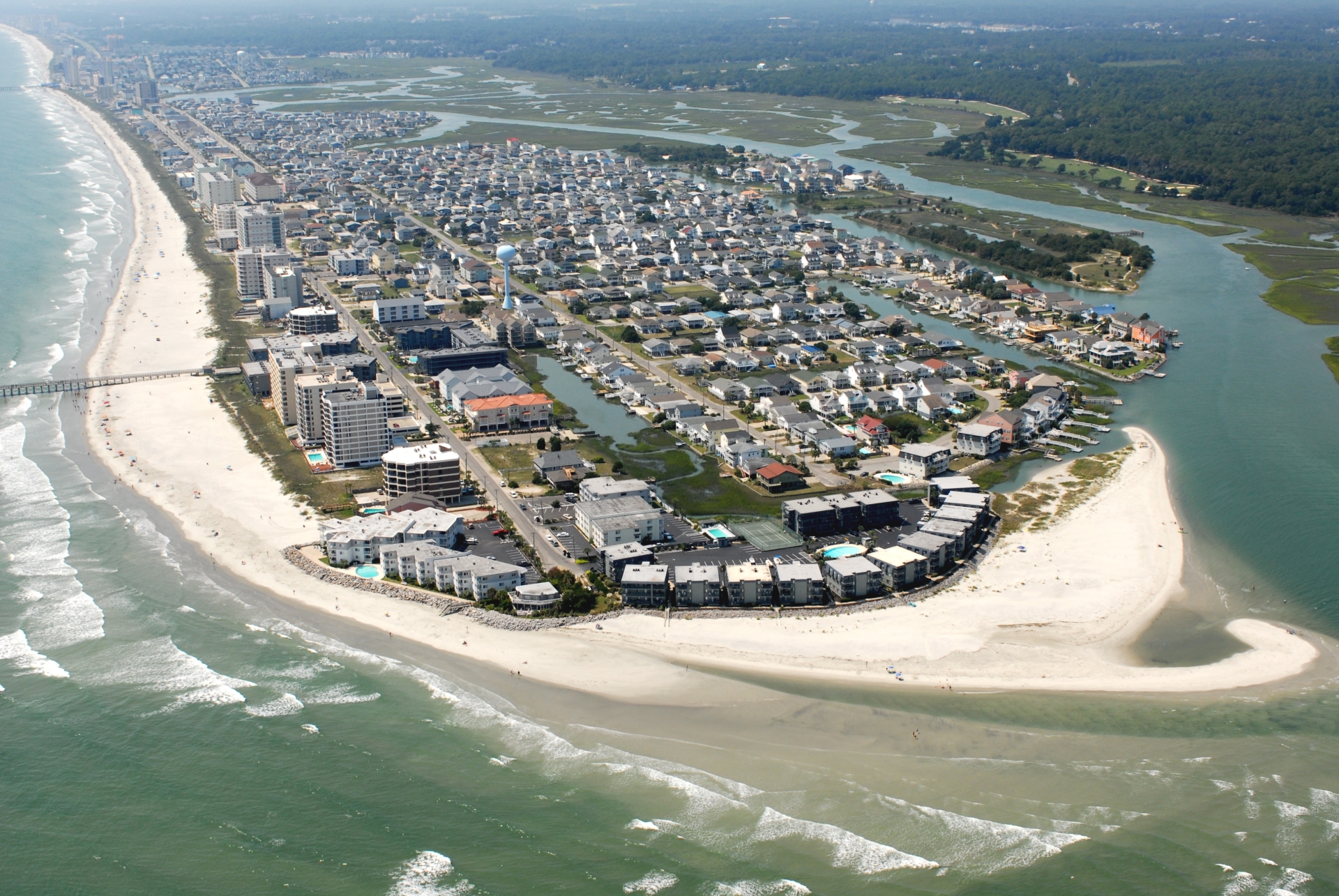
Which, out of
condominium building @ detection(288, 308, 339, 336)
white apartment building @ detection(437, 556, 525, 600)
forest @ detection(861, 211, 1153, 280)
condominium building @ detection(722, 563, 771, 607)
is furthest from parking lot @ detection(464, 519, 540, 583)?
forest @ detection(861, 211, 1153, 280)

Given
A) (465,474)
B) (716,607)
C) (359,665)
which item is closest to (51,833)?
(359,665)

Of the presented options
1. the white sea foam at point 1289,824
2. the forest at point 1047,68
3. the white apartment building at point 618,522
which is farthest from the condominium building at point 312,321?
the forest at point 1047,68

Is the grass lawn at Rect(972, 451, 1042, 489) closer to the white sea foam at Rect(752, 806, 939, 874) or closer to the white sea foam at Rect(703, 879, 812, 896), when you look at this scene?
the white sea foam at Rect(752, 806, 939, 874)

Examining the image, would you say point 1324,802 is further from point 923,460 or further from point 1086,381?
point 1086,381

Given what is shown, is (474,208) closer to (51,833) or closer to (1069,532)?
(1069,532)

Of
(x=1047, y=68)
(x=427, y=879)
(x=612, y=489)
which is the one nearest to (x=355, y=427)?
(x=612, y=489)

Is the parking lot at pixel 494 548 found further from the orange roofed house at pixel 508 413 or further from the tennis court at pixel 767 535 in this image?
the orange roofed house at pixel 508 413
